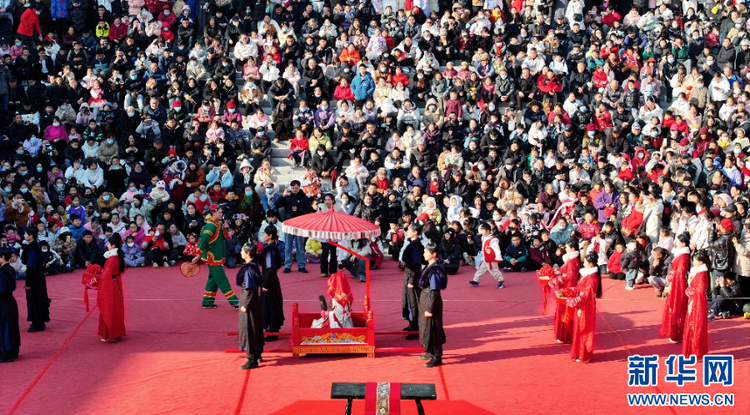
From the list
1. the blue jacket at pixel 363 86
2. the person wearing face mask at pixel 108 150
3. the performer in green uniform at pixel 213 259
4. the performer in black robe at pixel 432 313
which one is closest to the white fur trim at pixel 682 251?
the performer in black robe at pixel 432 313

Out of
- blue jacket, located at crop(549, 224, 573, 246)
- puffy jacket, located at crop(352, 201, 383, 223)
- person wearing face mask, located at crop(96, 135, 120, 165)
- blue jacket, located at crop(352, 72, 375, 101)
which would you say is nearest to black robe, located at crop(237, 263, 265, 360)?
puffy jacket, located at crop(352, 201, 383, 223)

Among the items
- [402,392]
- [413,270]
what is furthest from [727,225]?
[402,392]

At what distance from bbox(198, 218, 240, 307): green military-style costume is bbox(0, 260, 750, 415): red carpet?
260 millimetres

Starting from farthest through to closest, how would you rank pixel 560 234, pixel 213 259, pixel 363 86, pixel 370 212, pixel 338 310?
1. pixel 363 86
2. pixel 370 212
3. pixel 560 234
4. pixel 213 259
5. pixel 338 310

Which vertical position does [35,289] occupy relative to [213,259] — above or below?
below

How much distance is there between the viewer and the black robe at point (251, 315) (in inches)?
375

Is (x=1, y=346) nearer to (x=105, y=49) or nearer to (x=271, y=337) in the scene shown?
(x=271, y=337)

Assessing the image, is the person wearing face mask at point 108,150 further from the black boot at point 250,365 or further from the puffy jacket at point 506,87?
the black boot at point 250,365

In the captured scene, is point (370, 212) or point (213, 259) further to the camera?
point (370, 212)

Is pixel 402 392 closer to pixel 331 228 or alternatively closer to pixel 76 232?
pixel 331 228

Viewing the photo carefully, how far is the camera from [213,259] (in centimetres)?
1203

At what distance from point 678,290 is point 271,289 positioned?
5088mm

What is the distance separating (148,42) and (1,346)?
1198 cm

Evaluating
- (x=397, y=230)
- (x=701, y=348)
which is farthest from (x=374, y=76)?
(x=701, y=348)
